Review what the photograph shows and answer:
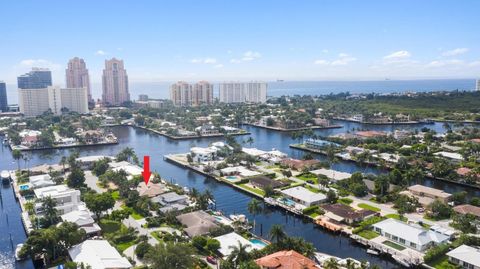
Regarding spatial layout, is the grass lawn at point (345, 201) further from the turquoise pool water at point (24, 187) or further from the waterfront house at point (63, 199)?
the turquoise pool water at point (24, 187)

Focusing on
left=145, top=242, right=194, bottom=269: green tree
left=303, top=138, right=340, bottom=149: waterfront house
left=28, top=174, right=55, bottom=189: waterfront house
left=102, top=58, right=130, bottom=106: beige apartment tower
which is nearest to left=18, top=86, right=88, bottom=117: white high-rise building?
left=102, top=58, right=130, bottom=106: beige apartment tower

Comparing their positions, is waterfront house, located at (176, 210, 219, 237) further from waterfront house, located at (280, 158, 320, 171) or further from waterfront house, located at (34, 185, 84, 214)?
waterfront house, located at (280, 158, 320, 171)

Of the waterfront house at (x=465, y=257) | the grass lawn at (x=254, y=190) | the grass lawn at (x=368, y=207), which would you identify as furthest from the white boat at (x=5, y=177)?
the waterfront house at (x=465, y=257)

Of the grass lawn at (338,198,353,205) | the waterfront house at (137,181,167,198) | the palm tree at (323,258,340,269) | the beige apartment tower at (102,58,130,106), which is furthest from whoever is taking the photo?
the beige apartment tower at (102,58,130,106)

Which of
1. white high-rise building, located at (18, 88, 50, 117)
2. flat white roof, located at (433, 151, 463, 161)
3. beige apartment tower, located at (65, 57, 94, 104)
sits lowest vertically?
flat white roof, located at (433, 151, 463, 161)

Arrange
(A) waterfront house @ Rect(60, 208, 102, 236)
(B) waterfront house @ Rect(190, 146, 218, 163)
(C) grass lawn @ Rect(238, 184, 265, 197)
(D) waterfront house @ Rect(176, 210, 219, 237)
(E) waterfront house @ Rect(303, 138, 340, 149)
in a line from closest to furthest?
1. (D) waterfront house @ Rect(176, 210, 219, 237)
2. (A) waterfront house @ Rect(60, 208, 102, 236)
3. (C) grass lawn @ Rect(238, 184, 265, 197)
4. (B) waterfront house @ Rect(190, 146, 218, 163)
5. (E) waterfront house @ Rect(303, 138, 340, 149)

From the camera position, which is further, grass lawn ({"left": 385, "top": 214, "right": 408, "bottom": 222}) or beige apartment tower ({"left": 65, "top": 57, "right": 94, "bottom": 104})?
beige apartment tower ({"left": 65, "top": 57, "right": 94, "bottom": 104})
